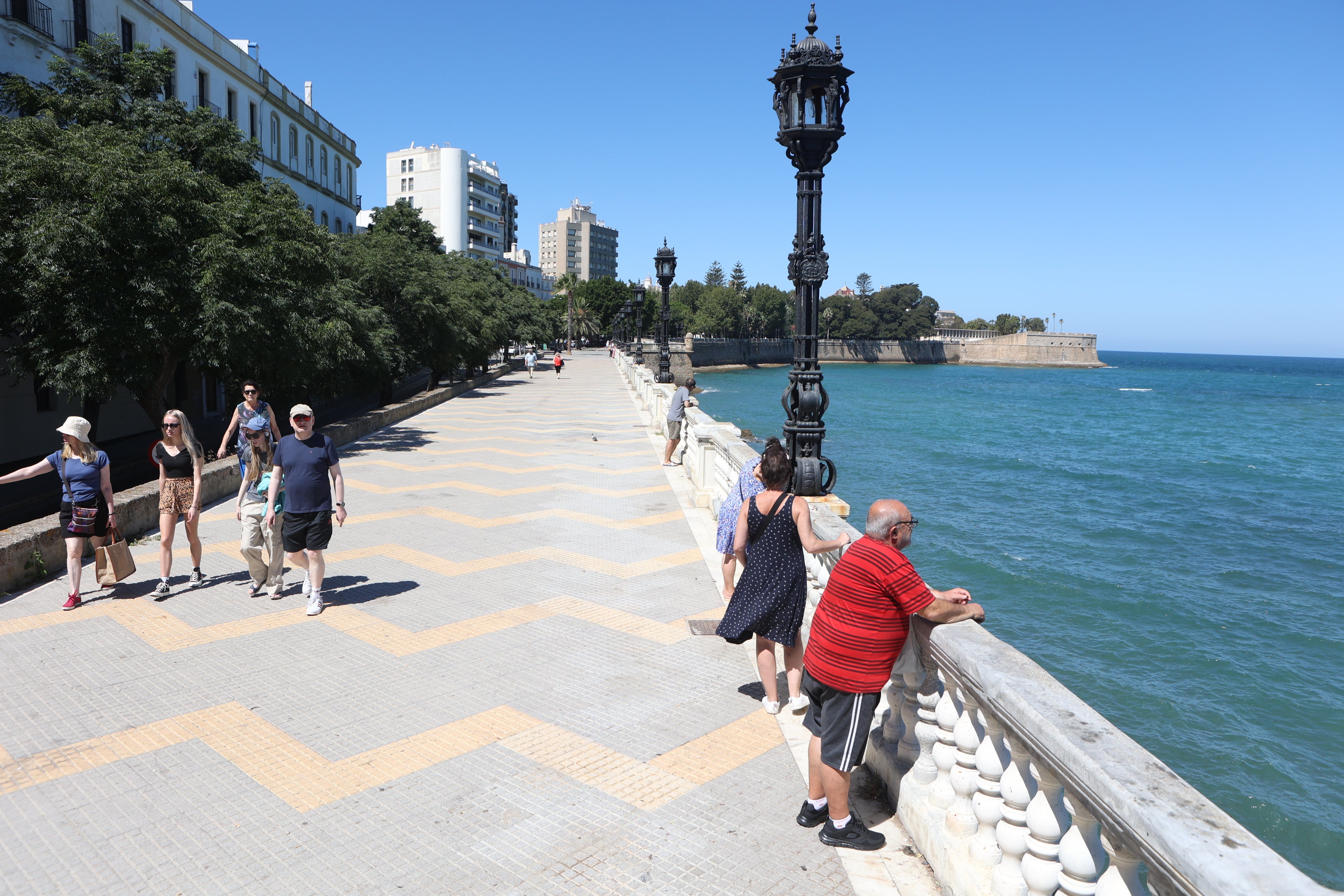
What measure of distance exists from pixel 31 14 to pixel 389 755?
921 inches

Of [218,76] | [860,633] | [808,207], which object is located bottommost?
[860,633]

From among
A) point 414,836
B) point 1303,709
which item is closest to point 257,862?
point 414,836

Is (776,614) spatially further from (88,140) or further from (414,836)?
(88,140)

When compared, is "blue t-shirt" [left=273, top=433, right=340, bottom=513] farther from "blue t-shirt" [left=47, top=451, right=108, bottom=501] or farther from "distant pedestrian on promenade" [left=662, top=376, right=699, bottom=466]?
"distant pedestrian on promenade" [left=662, top=376, right=699, bottom=466]

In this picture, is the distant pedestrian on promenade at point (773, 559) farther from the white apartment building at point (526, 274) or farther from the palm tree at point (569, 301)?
the white apartment building at point (526, 274)

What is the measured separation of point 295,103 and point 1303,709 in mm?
42340

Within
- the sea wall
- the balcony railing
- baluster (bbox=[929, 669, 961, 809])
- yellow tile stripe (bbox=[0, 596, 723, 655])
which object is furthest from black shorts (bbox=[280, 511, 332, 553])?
the sea wall

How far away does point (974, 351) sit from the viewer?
529 ft

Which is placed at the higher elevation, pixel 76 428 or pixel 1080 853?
pixel 76 428

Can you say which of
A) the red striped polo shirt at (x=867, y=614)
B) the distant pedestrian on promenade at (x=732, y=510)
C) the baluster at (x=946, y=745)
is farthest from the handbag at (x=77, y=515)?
the baluster at (x=946, y=745)

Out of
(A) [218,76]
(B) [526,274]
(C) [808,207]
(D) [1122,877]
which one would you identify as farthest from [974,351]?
(D) [1122,877]

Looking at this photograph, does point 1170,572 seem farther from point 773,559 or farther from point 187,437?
point 187,437

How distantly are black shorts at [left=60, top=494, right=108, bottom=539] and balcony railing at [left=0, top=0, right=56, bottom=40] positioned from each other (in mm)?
17898

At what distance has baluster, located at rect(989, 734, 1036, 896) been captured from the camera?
9.78 feet
